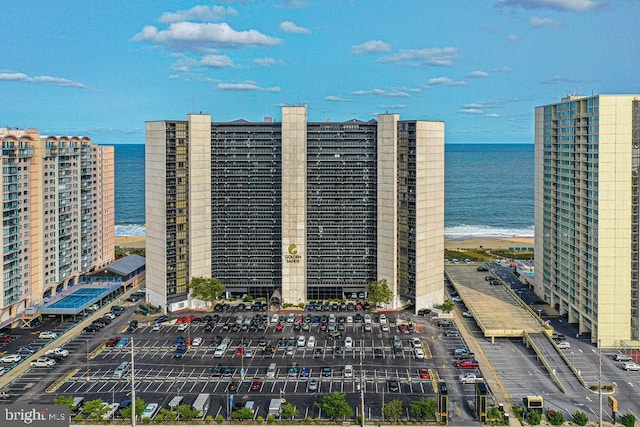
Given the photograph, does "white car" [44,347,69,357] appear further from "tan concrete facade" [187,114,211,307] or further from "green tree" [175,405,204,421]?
"green tree" [175,405,204,421]

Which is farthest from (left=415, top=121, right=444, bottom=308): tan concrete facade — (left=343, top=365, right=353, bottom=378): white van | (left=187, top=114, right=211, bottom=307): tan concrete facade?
(left=187, top=114, right=211, bottom=307): tan concrete facade

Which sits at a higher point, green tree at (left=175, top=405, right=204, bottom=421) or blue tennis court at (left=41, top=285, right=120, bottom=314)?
blue tennis court at (left=41, top=285, right=120, bottom=314)

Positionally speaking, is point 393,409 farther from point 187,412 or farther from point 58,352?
point 58,352

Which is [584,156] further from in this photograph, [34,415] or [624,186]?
[34,415]

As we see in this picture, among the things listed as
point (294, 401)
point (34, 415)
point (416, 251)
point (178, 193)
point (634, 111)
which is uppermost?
point (634, 111)

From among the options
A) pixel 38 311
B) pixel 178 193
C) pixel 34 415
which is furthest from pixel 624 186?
pixel 38 311
